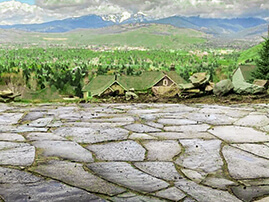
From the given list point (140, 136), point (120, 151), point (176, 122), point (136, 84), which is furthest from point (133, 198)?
point (136, 84)

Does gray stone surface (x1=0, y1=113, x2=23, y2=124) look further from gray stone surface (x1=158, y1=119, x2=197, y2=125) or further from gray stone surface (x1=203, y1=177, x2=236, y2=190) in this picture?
gray stone surface (x1=203, y1=177, x2=236, y2=190)

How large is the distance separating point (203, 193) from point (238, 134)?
7.13 feet

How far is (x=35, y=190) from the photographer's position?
262 centimetres

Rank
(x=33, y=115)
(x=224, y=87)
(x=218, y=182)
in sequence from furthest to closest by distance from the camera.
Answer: (x=224, y=87)
(x=33, y=115)
(x=218, y=182)

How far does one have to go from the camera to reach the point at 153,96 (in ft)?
32.6

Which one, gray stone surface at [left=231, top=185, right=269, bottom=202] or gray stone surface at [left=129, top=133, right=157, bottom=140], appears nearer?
gray stone surface at [left=231, top=185, right=269, bottom=202]

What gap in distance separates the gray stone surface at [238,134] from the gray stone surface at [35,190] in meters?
2.50

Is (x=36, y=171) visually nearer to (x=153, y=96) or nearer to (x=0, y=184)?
(x=0, y=184)

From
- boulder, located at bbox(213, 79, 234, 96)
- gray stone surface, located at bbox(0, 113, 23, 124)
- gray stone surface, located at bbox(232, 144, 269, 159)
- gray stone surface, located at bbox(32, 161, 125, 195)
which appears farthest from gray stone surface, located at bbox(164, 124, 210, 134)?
boulder, located at bbox(213, 79, 234, 96)

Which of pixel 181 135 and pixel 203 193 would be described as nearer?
pixel 203 193

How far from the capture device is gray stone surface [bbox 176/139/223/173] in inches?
131

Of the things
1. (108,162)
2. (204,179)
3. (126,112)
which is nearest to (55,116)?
(126,112)

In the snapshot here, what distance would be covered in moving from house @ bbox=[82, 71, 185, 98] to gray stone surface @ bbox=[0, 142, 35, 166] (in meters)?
6.45

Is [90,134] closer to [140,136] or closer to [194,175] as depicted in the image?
[140,136]
